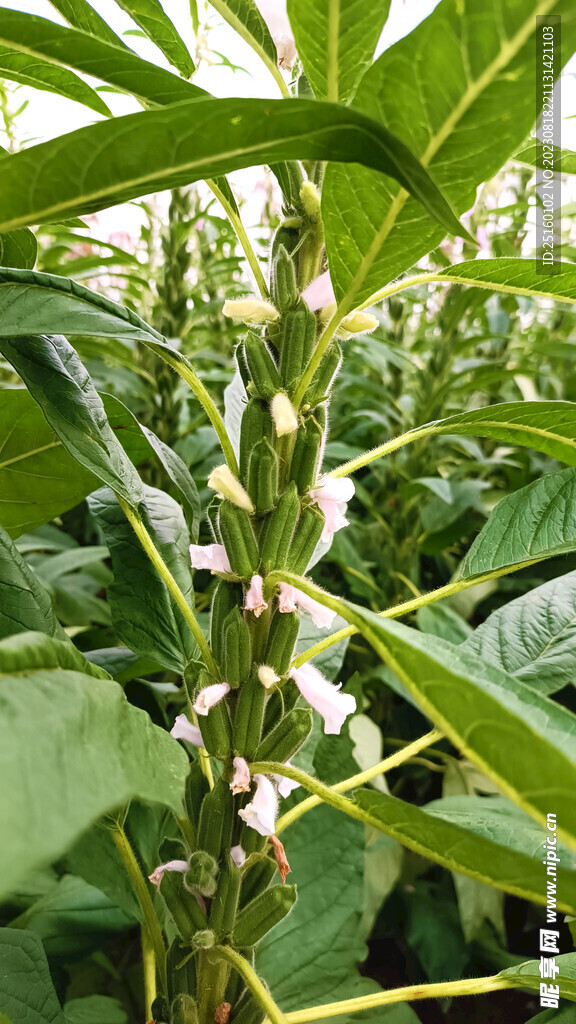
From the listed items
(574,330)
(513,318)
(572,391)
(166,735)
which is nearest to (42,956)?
(166,735)

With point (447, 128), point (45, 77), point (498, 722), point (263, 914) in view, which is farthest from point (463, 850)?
point (45, 77)

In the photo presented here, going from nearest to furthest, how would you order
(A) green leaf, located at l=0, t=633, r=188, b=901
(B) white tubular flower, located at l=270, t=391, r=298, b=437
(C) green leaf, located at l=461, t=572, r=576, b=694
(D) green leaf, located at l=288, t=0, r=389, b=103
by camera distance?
1. (A) green leaf, located at l=0, t=633, r=188, b=901
2. (D) green leaf, located at l=288, t=0, r=389, b=103
3. (B) white tubular flower, located at l=270, t=391, r=298, b=437
4. (C) green leaf, located at l=461, t=572, r=576, b=694

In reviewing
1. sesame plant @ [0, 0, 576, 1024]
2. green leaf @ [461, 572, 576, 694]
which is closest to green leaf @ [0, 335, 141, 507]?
sesame plant @ [0, 0, 576, 1024]

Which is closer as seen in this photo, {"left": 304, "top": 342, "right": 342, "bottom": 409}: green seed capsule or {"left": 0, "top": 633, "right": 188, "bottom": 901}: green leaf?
{"left": 0, "top": 633, "right": 188, "bottom": 901}: green leaf

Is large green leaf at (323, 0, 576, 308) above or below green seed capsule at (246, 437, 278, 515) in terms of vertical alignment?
above

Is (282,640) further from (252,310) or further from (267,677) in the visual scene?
(252,310)

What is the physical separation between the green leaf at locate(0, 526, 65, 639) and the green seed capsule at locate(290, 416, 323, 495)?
0.68 ft

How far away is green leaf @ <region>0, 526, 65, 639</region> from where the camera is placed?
0.45m

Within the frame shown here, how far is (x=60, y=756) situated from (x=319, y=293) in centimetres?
Answer: 30

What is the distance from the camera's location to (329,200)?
0.31 metres

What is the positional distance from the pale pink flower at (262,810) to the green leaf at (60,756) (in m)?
0.13

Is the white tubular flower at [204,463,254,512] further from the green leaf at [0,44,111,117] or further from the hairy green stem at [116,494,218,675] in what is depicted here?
the green leaf at [0,44,111,117]

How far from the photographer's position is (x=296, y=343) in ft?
1.34

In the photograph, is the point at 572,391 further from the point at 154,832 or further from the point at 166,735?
the point at 166,735
